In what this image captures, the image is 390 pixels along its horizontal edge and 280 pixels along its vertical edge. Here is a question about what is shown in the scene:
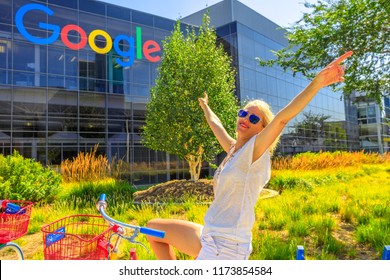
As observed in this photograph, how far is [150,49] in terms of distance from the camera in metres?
21.2

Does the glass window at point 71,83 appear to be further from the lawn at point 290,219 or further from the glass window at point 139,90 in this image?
the lawn at point 290,219

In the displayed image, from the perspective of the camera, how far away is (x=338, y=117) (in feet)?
127

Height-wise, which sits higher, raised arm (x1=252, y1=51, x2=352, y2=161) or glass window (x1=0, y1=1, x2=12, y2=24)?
glass window (x1=0, y1=1, x2=12, y2=24)

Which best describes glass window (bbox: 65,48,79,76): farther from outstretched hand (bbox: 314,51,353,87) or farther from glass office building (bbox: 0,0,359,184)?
outstretched hand (bbox: 314,51,353,87)

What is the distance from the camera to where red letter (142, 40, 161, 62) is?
2092 centimetres

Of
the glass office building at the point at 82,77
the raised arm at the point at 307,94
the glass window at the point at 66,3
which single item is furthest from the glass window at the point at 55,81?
the raised arm at the point at 307,94

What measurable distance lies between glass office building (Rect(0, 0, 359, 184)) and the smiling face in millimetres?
16592

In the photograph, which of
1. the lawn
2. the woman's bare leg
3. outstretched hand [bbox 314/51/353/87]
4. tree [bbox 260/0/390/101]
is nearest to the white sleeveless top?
the woman's bare leg

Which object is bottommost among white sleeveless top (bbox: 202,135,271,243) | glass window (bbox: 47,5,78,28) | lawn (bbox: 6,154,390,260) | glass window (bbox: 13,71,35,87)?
lawn (bbox: 6,154,390,260)

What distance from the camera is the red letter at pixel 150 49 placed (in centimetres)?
2092

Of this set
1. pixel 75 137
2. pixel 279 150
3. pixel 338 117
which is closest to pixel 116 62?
pixel 75 137

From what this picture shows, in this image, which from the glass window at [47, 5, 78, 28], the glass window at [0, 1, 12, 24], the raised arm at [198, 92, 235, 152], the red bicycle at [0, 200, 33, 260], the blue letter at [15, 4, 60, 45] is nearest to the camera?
the raised arm at [198, 92, 235, 152]

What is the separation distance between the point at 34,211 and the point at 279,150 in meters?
23.4

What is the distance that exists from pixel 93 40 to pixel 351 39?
15622 mm
